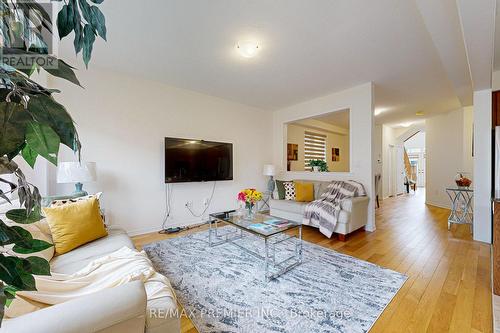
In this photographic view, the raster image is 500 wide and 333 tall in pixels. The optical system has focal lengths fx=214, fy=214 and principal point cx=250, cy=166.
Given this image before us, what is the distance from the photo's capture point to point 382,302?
5.65 feet

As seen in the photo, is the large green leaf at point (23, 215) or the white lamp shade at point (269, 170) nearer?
the large green leaf at point (23, 215)

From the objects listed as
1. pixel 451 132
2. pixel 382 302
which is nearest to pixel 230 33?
pixel 382 302

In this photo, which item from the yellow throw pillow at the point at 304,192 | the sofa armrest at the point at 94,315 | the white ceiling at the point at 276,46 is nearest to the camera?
the sofa armrest at the point at 94,315

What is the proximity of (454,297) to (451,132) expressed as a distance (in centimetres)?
522

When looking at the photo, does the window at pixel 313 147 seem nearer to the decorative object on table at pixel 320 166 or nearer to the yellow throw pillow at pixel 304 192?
the decorative object on table at pixel 320 166

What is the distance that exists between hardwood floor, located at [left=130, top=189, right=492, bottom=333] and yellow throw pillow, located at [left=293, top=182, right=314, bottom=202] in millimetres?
592

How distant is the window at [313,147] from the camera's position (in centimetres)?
635

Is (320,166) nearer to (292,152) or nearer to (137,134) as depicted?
(292,152)

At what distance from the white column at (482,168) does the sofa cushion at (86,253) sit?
175 inches

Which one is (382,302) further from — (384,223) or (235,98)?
(235,98)

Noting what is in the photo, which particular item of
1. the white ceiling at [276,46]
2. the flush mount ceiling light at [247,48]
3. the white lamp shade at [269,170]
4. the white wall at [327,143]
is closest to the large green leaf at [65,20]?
the white ceiling at [276,46]

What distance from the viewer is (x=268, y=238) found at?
2.47 metres

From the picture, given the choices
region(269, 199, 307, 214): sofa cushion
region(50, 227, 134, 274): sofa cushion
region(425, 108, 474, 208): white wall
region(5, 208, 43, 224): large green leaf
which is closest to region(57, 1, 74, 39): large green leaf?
region(5, 208, 43, 224): large green leaf

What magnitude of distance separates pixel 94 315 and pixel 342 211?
10.0 ft
